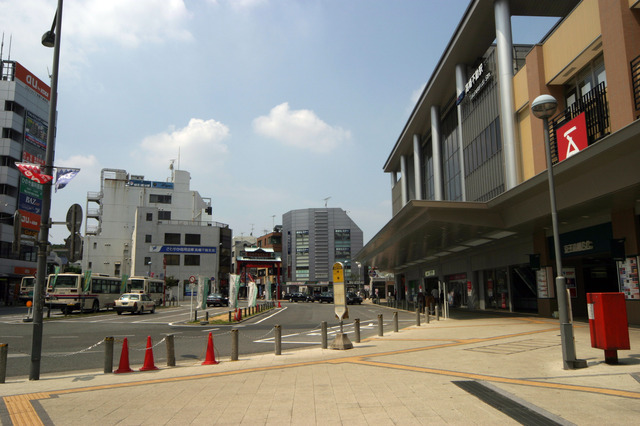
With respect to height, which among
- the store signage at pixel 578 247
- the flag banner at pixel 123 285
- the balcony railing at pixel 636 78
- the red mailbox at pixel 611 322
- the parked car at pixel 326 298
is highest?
the balcony railing at pixel 636 78

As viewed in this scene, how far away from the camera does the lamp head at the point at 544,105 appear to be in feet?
32.1

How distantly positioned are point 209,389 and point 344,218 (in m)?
114

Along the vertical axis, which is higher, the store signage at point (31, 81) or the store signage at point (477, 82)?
the store signage at point (31, 81)

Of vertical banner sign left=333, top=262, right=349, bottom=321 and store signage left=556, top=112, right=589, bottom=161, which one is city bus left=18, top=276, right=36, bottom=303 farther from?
store signage left=556, top=112, right=589, bottom=161

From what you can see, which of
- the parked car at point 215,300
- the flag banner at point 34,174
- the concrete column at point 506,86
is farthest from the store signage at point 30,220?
the concrete column at point 506,86

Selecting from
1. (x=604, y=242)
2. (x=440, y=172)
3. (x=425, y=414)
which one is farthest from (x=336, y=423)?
(x=440, y=172)

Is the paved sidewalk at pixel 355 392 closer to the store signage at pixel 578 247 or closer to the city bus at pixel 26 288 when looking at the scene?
the store signage at pixel 578 247

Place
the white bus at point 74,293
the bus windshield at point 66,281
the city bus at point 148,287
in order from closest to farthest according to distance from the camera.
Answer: the white bus at point 74,293
the bus windshield at point 66,281
the city bus at point 148,287

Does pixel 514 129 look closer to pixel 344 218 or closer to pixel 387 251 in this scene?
pixel 387 251

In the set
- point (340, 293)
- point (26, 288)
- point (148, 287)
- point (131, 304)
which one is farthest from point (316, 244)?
point (340, 293)

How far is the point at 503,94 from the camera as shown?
82.5 feet

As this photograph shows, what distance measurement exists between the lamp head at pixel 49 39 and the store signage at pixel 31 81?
61.3 m

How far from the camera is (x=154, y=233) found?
250 feet

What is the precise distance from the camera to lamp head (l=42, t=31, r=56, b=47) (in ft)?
36.8
